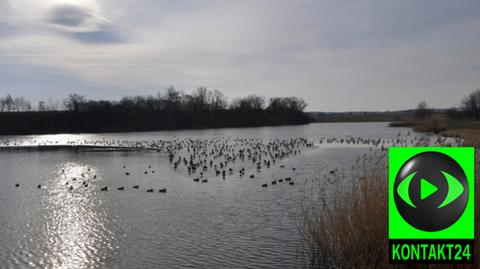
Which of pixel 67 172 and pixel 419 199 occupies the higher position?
pixel 419 199

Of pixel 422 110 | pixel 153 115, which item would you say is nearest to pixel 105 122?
pixel 153 115

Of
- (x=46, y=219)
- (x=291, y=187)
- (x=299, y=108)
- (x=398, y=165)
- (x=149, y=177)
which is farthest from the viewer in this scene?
(x=299, y=108)

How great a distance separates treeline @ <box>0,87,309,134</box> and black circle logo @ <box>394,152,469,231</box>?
9628 centimetres

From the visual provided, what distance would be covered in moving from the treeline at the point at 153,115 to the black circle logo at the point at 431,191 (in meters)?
96.3

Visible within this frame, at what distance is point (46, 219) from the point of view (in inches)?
616

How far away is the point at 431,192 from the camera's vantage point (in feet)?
11.8

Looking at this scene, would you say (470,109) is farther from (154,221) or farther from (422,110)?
(154,221)

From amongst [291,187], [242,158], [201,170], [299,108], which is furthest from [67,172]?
[299,108]

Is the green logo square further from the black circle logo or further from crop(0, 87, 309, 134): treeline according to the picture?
crop(0, 87, 309, 134): treeline

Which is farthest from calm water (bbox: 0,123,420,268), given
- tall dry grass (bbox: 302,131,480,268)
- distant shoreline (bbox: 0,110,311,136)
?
distant shoreline (bbox: 0,110,311,136)

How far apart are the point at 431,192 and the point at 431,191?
13 mm

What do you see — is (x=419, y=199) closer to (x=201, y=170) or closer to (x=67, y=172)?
(x=201, y=170)

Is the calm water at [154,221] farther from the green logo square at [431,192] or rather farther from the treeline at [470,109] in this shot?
the treeline at [470,109]

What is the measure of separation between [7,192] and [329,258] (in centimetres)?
1866
